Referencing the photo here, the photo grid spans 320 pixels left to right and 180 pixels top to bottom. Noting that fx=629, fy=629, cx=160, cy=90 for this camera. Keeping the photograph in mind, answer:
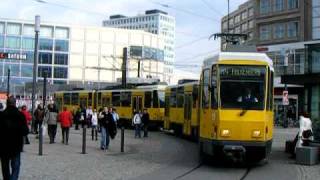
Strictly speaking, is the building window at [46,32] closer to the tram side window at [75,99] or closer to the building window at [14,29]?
the building window at [14,29]

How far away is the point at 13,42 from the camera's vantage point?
132000 millimetres

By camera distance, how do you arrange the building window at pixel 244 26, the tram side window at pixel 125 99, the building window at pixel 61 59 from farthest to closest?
the building window at pixel 244 26 < the building window at pixel 61 59 < the tram side window at pixel 125 99

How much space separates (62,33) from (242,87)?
121 metres

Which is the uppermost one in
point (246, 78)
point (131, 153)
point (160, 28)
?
point (160, 28)

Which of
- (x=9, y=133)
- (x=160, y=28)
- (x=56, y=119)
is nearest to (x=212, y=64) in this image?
(x=9, y=133)

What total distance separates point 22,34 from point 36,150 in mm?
111876

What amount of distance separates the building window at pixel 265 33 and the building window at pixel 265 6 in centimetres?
253

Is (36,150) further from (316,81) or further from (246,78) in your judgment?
(316,81)

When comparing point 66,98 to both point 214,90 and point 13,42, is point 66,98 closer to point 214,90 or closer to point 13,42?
point 214,90

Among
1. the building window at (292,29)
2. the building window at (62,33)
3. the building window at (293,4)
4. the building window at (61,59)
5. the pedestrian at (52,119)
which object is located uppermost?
the building window at (293,4)

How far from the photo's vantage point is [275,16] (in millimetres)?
103812

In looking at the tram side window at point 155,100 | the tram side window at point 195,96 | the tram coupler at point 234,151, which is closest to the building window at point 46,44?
the tram side window at point 155,100

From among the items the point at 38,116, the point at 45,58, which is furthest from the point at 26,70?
the point at 38,116

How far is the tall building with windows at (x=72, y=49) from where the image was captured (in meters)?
132
